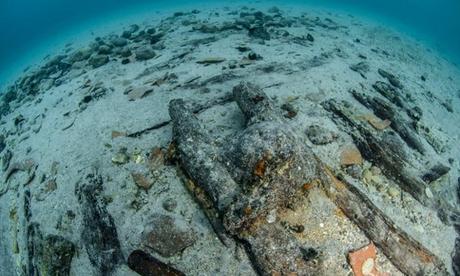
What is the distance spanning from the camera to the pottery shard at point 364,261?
11.6 feet

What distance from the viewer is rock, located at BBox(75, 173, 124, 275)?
391 cm

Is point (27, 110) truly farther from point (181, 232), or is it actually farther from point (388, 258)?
point (388, 258)

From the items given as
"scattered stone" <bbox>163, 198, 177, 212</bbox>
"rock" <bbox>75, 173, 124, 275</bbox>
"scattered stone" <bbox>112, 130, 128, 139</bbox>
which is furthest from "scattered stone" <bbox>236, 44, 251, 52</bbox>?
"scattered stone" <bbox>163, 198, 177, 212</bbox>

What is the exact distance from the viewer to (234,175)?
3.89 metres

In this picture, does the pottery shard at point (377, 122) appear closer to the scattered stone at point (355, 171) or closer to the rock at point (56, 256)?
the scattered stone at point (355, 171)

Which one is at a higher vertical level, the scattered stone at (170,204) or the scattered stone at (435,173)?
the scattered stone at (170,204)

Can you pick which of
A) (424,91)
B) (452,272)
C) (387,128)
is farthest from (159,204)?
(424,91)

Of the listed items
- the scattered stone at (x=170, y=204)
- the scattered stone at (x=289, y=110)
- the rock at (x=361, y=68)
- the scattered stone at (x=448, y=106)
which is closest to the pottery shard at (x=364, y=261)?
the scattered stone at (x=170, y=204)

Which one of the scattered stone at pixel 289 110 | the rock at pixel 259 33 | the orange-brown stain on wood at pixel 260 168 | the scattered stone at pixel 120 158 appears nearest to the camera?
the orange-brown stain on wood at pixel 260 168

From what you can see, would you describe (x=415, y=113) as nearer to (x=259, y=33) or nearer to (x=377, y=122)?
(x=377, y=122)

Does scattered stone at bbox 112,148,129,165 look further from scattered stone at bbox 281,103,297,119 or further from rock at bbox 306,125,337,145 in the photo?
rock at bbox 306,125,337,145

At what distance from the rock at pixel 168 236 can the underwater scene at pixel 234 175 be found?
16 mm

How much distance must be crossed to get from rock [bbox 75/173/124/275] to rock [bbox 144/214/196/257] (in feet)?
1.46

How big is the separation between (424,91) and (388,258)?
7519 mm
